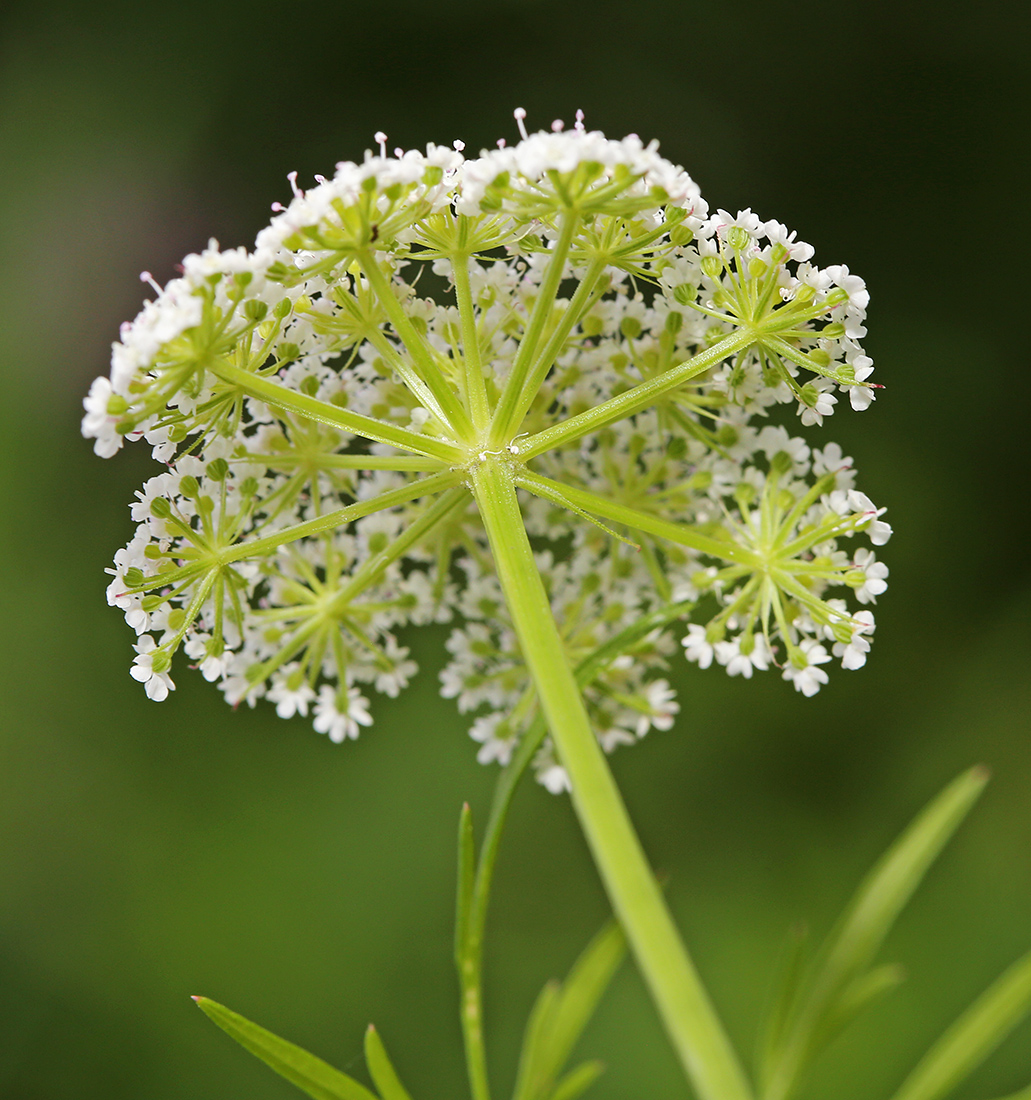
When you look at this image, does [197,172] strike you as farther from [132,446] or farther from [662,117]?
[662,117]

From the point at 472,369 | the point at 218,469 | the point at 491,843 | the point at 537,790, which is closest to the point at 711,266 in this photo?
the point at 472,369

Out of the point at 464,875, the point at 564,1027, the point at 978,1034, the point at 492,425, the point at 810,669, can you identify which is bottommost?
the point at 978,1034

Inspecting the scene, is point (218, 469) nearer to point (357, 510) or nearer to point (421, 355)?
point (357, 510)

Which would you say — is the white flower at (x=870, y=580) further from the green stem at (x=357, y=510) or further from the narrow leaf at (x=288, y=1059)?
the narrow leaf at (x=288, y=1059)

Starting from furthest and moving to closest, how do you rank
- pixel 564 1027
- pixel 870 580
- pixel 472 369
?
pixel 564 1027
pixel 870 580
pixel 472 369

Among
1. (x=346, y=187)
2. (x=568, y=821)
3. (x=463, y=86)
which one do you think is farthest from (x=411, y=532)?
(x=463, y=86)

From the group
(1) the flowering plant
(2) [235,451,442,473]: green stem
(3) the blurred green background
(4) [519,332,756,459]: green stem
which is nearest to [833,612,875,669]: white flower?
(1) the flowering plant

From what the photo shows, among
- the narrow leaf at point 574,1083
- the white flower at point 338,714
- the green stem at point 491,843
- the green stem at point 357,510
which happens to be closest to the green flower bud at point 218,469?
the green stem at point 357,510
